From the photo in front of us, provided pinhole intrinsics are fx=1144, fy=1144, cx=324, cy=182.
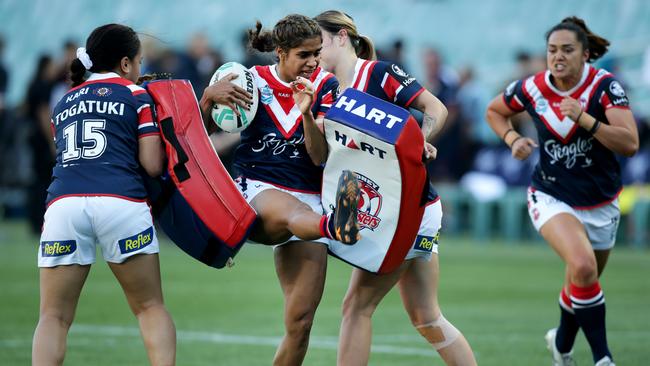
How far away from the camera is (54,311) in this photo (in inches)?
241

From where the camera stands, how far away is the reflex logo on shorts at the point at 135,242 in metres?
6.11

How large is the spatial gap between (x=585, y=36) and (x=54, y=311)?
4260 millimetres

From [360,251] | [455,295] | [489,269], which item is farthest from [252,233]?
[489,269]

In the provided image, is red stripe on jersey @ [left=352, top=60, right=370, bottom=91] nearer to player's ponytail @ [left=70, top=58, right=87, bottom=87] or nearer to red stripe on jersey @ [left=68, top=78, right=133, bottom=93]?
red stripe on jersey @ [left=68, top=78, right=133, bottom=93]

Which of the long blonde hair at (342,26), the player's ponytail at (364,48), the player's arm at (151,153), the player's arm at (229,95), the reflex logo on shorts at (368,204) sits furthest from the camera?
the player's ponytail at (364,48)

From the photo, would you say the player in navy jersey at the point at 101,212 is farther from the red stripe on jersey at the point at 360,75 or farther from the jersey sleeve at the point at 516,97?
the jersey sleeve at the point at 516,97

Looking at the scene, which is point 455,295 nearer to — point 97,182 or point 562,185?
point 562,185

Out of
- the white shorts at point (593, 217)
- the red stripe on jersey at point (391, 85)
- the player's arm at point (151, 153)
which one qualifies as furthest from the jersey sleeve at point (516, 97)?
the player's arm at point (151, 153)

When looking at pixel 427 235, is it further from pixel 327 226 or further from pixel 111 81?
pixel 111 81

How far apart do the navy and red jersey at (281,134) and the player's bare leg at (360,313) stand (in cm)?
64

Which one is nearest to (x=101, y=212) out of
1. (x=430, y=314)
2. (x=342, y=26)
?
(x=342, y=26)

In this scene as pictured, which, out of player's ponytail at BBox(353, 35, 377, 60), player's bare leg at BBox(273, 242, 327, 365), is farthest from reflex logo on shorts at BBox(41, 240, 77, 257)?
player's ponytail at BBox(353, 35, 377, 60)

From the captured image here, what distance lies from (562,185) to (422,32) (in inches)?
690

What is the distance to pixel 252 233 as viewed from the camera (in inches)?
259
